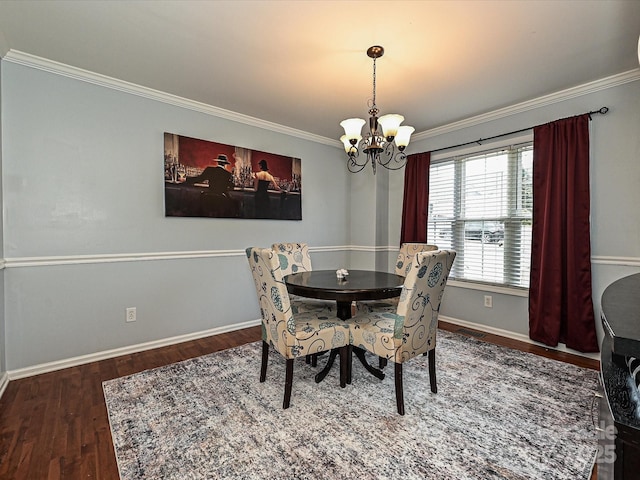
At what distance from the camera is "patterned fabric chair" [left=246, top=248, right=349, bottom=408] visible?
6.24 feet

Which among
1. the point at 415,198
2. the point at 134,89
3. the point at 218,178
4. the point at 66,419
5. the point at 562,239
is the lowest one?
the point at 66,419

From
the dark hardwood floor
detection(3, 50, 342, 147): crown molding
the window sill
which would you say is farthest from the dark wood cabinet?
detection(3, 50, 342, 147): crown molding

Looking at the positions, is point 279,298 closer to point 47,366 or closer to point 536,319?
point 47,366

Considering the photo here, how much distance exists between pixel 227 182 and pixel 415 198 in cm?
233

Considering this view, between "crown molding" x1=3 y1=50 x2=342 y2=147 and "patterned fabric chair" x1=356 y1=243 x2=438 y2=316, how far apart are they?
2.08 meters

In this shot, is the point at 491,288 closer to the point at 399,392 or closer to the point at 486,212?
the point at 486,212

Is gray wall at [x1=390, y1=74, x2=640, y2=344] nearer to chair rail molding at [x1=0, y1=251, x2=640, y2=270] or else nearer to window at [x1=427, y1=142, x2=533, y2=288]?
chair rail molding at [x1=0, y1=251, x2=640, y2=270]

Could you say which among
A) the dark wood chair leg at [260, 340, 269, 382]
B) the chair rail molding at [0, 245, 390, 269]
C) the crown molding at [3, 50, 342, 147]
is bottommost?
the dark wood chair leg at [260, 340, 269, 382]

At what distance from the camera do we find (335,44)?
2148mm

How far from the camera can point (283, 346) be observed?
197cm

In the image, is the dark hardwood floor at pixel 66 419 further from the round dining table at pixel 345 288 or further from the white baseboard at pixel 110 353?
the round dining table at pixel 345 288

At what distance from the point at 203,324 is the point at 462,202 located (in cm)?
321

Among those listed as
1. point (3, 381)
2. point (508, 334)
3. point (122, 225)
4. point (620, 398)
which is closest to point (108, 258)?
point (122, 225)

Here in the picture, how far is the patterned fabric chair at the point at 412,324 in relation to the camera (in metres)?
1.82
